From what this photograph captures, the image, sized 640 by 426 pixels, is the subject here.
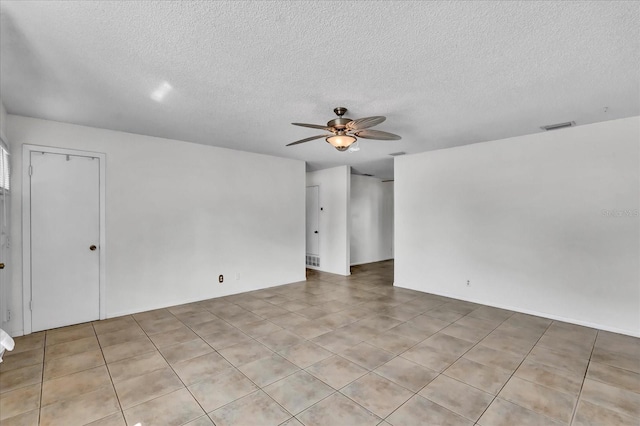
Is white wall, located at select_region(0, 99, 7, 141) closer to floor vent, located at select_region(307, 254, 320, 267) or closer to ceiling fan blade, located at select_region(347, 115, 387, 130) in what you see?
ceiling fan blade, located at select_region(347, 115, 387, 130)

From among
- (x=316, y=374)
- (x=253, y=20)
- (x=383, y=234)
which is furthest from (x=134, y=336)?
(x=383, y=234)

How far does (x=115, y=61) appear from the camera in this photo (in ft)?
7.24

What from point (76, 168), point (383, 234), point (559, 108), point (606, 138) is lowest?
point (383, 234)

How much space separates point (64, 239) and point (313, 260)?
4937 millimetres

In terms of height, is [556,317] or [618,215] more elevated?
[618,215]

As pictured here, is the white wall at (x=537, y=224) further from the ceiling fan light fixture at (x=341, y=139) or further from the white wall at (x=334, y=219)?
the ceiling fan light fixture at (x=341, y=139)

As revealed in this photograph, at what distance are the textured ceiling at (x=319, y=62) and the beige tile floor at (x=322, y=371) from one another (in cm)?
253

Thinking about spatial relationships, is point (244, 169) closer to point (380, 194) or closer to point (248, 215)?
point (248, 215)

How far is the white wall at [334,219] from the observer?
6.67 metres

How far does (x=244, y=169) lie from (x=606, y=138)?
16.9 ft

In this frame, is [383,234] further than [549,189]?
Yes

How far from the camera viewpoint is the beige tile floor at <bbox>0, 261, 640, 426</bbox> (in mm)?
2064

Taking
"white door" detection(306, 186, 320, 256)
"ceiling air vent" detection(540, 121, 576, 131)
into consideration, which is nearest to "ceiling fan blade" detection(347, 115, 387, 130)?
"ceiling air vent" detection(540, 121, 576, 131)

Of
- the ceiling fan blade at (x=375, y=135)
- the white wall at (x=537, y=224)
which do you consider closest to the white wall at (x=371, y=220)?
the white wall at (x=537, y=224)
